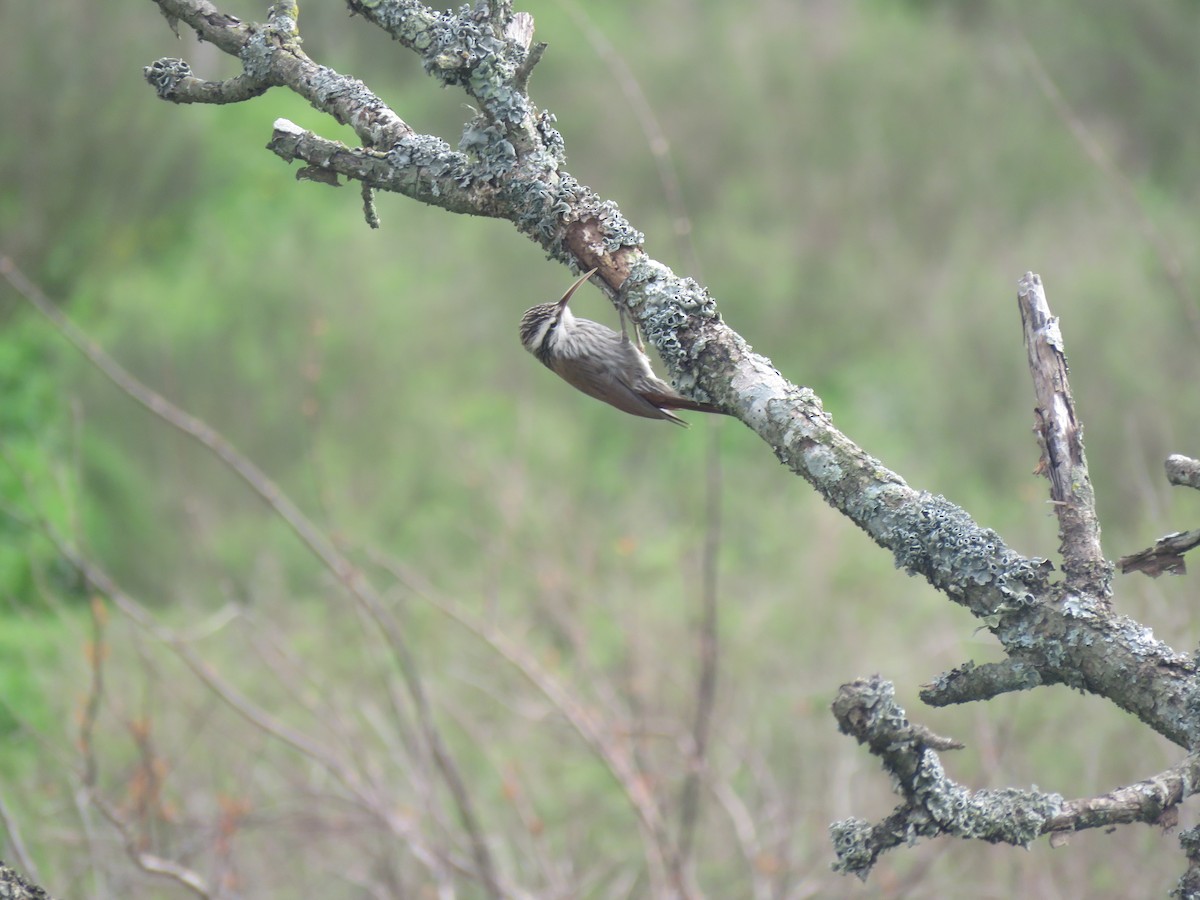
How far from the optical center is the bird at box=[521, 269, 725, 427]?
341 centimetres

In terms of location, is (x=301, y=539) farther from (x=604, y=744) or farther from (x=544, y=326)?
(x=604, y=744)

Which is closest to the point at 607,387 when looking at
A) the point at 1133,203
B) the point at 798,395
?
the point at 1133,203

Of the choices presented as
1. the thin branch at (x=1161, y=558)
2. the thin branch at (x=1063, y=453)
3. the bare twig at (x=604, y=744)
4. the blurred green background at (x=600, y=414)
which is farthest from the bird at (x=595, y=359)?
the thin branch at (x=1161, y=558)

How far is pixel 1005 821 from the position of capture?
138cm

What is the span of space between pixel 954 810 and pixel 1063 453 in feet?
1.56

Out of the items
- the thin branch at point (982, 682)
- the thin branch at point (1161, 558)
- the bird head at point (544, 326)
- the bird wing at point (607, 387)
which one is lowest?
the thin branch at point (982, 682)

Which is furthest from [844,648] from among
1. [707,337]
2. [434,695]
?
[707,337]

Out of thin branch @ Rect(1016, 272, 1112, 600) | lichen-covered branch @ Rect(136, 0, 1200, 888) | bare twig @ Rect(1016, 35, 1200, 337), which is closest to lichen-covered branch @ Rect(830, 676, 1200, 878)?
lichen-covered branch @ Rect(136, 0, 1200, 888)

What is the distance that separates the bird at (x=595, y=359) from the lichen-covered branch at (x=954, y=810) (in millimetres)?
1984

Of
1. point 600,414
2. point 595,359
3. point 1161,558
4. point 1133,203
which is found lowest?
point 1161,558

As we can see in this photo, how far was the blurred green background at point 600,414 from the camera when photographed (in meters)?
4.44

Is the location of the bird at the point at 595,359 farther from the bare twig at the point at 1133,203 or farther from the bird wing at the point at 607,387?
the bare twig at the point at 1133,203

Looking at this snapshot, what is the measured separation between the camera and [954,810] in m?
1.34

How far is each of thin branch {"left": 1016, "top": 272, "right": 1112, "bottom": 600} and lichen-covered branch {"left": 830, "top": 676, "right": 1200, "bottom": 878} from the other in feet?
0.74
